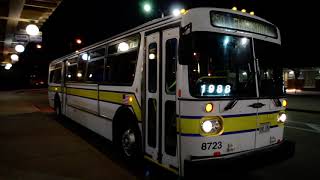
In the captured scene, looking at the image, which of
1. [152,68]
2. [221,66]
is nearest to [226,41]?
[221,66]

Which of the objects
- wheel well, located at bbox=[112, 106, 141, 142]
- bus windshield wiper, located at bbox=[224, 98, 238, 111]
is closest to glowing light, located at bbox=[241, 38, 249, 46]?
bus windshield wiper, located at bbox=[224, 98, 238, 111]

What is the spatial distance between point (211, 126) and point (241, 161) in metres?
0.73

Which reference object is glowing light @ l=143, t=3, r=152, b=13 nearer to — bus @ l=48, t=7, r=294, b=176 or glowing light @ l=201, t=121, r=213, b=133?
bus @ l=48, t=7, r=294, b=176

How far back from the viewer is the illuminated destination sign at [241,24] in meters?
5.17

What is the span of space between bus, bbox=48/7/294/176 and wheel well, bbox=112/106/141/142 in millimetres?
44

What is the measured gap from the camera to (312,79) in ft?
134

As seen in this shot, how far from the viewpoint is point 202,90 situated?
495 cm

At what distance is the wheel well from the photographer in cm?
681

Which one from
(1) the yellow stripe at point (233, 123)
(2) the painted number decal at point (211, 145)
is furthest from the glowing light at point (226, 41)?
(2) the painted number decal at point (211, 145)

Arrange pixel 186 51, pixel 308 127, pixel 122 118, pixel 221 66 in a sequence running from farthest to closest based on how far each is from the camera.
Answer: pixel 308 127, pixel 122 118, pixel 221 66, pixel 186 51

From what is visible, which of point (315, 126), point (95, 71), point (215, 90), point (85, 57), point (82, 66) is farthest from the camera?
point (315, 126)

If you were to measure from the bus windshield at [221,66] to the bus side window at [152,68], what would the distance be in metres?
1.14

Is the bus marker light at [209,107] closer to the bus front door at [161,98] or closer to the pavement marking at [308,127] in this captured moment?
the bus front door at [161,98]

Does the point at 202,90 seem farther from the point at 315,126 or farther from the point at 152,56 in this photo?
the point at 315,126
